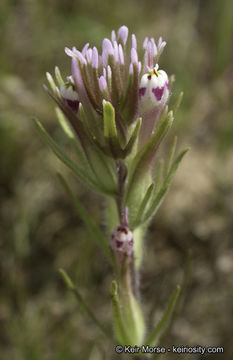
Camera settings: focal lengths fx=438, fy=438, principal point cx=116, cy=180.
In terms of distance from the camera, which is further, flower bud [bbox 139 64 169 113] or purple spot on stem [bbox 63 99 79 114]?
purple spot on stem [bbox 63 99 79 114]

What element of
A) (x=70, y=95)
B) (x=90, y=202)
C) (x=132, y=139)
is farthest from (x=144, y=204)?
(x=90, y=202)

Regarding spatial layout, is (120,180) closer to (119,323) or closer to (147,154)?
(147,154)

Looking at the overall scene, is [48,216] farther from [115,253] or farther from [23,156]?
[115,253]

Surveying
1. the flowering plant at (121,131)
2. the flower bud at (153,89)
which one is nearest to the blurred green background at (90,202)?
the flowering plant at (121,131)

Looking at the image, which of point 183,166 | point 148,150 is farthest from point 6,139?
point 148,150

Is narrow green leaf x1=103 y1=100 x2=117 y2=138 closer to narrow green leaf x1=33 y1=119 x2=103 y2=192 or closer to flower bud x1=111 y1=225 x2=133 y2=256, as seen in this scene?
narrow green leaf x1=33 y1=119 x2=103 y2=192

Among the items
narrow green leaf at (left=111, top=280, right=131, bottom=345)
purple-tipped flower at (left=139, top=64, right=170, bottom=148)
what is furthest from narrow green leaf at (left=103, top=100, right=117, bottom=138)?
narrow green leaf at (left=111, top=280, right=131, bottom=345)
